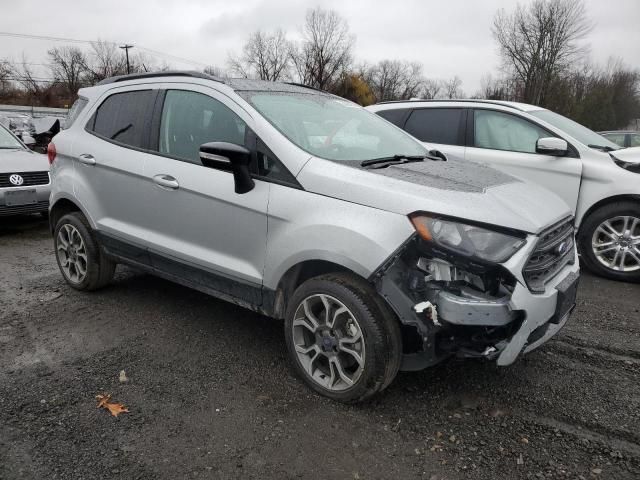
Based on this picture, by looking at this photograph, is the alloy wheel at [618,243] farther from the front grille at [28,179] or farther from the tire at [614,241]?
the front grille at [28,179]

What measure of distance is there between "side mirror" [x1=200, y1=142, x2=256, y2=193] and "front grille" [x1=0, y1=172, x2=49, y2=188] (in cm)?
527

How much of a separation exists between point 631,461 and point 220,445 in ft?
6.46

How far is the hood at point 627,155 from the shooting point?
5059 millimetres

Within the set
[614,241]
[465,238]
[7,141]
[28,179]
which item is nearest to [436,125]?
[614,241]

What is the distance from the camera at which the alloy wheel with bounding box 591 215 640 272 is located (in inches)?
196

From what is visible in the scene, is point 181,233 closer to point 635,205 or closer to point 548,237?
point 548,237

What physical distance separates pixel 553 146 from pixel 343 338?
12.0 ft

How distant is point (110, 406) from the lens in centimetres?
278

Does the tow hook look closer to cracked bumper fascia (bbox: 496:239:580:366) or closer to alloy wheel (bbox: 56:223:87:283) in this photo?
cracked bumper fascia (bbox: 496:239:580:366)

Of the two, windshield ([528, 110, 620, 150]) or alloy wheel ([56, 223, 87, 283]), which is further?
windshield ([528, 110, 620, 150])

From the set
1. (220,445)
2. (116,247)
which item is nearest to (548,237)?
(220,445)

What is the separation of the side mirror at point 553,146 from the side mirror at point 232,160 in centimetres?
359

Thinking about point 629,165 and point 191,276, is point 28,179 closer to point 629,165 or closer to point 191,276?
point 191,276

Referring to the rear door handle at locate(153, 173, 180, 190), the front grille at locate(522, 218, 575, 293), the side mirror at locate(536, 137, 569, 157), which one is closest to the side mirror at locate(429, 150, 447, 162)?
the front grille at locate(522, 218, 575, 293)
